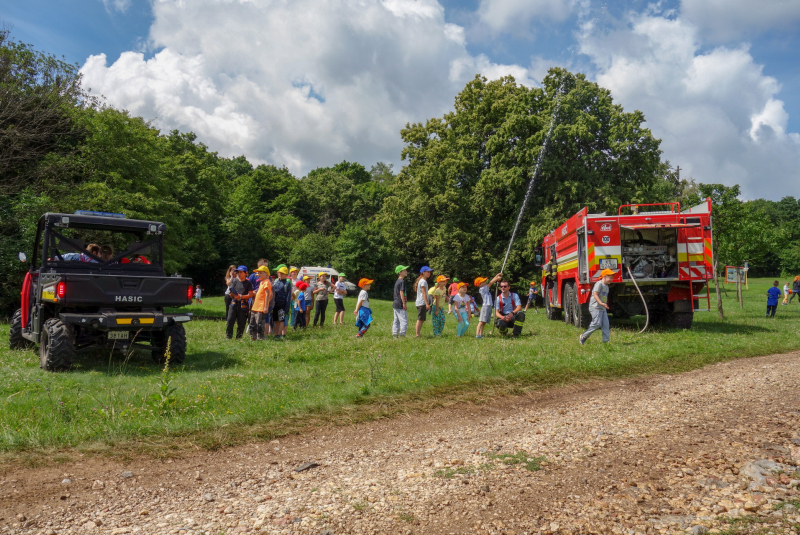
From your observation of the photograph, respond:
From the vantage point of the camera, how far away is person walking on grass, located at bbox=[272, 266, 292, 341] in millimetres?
13016

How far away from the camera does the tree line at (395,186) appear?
20.6 metres

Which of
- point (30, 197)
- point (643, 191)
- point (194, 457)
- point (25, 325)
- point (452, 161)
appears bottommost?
point (194, 457)

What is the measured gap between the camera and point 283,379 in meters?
8.00

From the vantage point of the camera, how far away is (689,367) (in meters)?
9.45

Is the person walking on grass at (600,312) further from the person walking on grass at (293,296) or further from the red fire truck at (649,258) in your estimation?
the person walking on grass at (293,296)

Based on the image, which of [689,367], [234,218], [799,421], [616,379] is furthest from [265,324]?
[234,218]

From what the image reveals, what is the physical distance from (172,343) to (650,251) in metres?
11.7

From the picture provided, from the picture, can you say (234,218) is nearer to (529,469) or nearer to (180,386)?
(180,386)

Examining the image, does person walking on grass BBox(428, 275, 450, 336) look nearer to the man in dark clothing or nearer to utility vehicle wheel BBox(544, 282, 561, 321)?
the man in dark clothing

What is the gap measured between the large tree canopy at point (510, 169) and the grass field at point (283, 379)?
19.9 meters

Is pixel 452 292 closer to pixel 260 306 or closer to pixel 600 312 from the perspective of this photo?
pixel 600 312

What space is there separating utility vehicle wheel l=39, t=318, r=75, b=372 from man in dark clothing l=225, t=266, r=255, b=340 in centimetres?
427

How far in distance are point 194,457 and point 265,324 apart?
821 centimetres

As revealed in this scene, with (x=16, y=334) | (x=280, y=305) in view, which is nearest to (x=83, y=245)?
(x=16, y=334)
